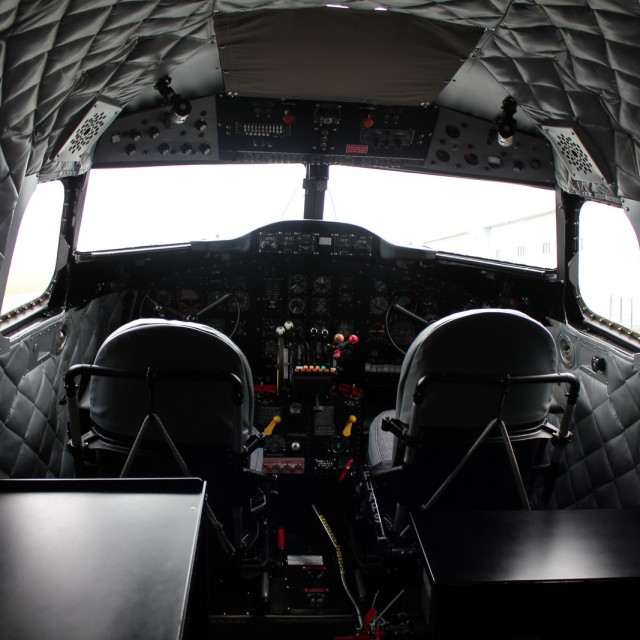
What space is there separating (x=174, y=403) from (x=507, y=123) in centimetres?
250

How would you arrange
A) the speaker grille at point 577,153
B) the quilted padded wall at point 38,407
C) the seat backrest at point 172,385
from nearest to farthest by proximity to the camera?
the seat backrest at point 172,385 < the quilted padded wall at point 38,407 < the speaker grille at point 577,153

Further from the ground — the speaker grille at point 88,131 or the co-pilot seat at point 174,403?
the speaker grille at point 88,131

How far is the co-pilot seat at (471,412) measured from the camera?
178 centimetres

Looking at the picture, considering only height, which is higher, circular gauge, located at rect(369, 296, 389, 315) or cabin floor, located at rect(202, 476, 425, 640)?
circular gauge, located at rect(369, 296, 389, 315)

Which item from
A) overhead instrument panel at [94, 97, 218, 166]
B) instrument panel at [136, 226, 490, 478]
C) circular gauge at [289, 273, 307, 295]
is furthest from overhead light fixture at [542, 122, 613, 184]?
overhead instrument panel at [94, 97, 218, 166]

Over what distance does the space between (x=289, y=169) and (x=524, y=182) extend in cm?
154

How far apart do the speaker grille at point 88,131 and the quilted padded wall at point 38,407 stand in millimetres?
840

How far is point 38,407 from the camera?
2404mm

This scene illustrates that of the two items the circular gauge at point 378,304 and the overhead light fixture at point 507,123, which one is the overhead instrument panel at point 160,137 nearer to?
the circular gauge at point 378,304

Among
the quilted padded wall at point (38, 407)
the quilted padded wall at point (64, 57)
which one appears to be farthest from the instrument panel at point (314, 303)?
the quilted padded wall at point (64, 57)

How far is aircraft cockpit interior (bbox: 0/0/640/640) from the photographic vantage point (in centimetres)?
131

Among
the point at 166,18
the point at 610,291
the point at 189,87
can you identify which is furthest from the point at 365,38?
the point at 610,291

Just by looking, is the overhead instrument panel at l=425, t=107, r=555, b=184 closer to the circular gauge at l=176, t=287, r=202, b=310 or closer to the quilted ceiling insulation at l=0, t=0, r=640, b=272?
the quilted ceiling insulation at l=0, t=0, r=640, b=272

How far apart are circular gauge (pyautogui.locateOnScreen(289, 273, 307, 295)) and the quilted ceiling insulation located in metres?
1.40
